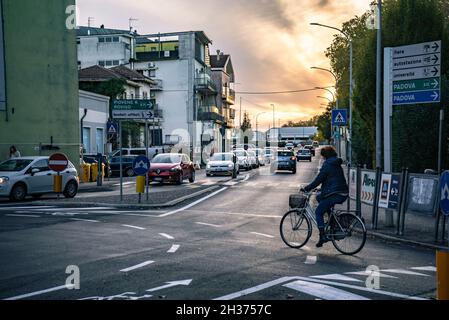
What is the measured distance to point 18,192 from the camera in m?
19.4

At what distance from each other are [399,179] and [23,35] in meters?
21.7

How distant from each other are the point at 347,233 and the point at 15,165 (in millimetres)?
14026


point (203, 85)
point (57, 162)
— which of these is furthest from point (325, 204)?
point (203, 85)

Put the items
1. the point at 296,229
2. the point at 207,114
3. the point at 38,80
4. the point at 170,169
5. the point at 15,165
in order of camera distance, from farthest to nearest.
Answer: the point at 207,114 < the point at 38,80 < the point at 170,169 < the point at 15,165 < the point at 296,229

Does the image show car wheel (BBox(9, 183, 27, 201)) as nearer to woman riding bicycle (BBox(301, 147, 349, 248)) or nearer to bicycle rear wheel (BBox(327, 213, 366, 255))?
woman riding bicycle (BBox(301, 147, 349, 248))

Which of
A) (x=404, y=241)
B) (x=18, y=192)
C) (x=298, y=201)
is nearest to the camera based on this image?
(x=298, y=201)

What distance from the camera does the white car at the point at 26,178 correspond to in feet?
62.5

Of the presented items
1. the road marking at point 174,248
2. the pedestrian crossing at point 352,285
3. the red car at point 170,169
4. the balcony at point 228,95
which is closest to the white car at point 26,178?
the red car at point 170,169

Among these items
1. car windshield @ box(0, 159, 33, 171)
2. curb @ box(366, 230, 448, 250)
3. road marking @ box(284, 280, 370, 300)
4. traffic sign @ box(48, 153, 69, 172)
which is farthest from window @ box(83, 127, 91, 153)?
road marking @ box(284, 280, 370, 300)

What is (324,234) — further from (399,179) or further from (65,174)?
(65,174)

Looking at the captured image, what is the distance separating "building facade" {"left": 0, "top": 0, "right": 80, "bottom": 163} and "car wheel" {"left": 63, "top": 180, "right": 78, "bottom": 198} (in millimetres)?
6413

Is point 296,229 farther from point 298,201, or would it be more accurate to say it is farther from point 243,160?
point 243,160

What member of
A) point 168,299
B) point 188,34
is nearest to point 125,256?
point 168,299

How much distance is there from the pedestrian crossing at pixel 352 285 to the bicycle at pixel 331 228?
1.41 m
